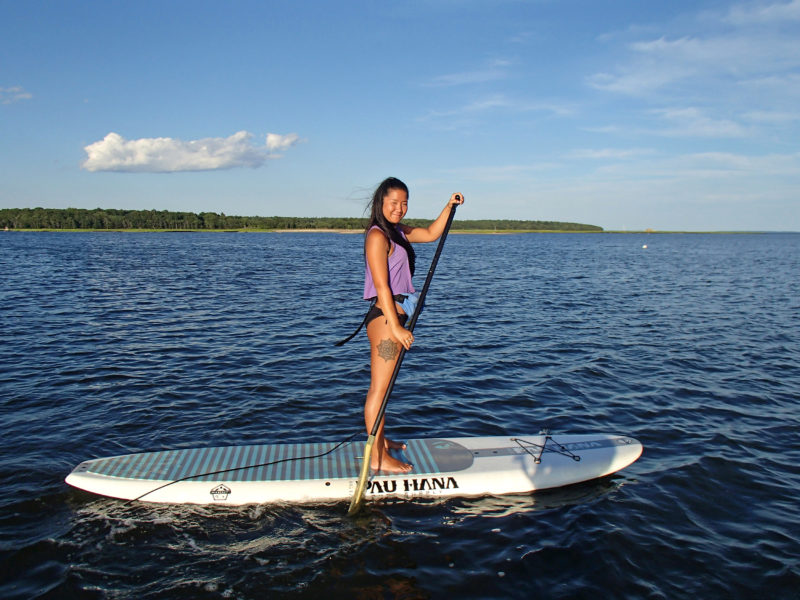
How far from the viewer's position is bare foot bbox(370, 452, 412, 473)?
6203 millimetres

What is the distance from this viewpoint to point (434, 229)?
5.74m

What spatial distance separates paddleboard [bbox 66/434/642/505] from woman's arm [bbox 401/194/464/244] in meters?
2.72

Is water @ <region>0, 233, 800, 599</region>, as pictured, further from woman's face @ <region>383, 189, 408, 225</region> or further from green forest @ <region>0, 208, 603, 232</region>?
green forest @ <region>0, 208, 603, 232</region>

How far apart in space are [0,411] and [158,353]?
13.8 ft

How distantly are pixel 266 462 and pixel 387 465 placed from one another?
145 cm

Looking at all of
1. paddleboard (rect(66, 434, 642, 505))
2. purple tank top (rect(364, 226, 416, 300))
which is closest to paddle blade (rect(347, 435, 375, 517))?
paddleboard (rect(66, 434, 642, 505))

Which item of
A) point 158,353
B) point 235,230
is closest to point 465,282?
point 158,353

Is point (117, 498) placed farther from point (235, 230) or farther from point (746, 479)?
point (235, 230)

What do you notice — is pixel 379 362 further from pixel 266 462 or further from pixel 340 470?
pixel 266 462

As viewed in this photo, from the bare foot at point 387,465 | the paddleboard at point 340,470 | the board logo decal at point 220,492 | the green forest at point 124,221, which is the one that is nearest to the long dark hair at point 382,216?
the bare foot at point 387,465

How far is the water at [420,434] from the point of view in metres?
4.89

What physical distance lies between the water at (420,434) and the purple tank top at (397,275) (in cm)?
246

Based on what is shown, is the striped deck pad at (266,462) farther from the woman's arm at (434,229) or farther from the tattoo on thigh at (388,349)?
the woman's arm at (434,229)

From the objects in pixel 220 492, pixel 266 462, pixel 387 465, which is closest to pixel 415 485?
pixel 387 465
